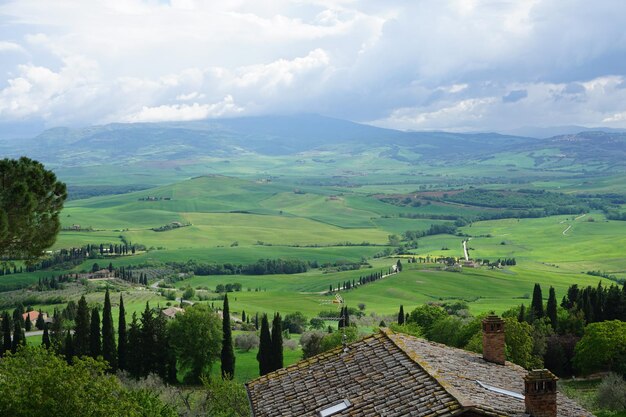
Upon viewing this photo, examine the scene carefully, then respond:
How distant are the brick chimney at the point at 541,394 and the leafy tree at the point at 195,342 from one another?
67.0 meters

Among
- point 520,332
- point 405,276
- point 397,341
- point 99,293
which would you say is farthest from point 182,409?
point 405,276

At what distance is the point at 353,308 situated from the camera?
13850 cm

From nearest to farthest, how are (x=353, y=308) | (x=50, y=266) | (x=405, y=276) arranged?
(x=353, y=308), (x=405, y=276), (x=50, y=266)

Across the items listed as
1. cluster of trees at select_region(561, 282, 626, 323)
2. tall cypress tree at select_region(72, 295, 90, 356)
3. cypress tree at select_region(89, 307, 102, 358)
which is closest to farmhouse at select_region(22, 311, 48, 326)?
tall cypress tree at select_region(72, 295, 90, 356)

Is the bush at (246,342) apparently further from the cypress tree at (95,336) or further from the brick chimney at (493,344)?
the brick chimney at (493,344)

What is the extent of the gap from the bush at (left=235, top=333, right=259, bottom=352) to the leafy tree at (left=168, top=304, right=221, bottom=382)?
13.9m

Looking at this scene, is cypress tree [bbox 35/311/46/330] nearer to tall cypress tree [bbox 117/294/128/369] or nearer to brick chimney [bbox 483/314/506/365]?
tall cypress tree [bbox 117/294/128/369]

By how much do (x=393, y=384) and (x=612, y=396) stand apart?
39846 millimetres

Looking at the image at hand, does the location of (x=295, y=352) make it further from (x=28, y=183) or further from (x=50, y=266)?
(x=50, y=266)

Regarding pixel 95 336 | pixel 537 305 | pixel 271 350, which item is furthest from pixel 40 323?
pixel 537 305

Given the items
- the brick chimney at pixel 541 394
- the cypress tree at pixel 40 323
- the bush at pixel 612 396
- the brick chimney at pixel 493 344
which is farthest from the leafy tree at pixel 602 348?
the cypress tree at pixel 40 323

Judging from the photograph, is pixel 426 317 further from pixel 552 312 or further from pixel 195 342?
pixel 195 342

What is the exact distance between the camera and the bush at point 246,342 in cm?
10128

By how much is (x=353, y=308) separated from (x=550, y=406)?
390 feet
